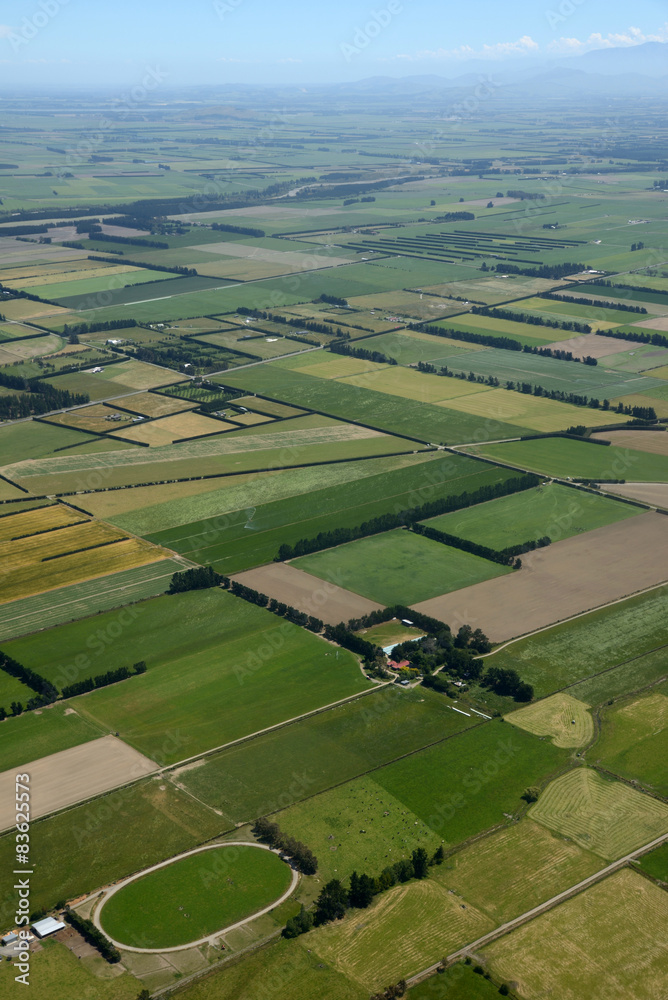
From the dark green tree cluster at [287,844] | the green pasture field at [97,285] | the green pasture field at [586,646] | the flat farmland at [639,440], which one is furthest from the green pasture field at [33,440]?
the green pasture field at [97,285]

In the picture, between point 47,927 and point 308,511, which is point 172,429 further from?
point 47,927

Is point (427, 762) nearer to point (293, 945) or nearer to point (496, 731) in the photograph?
point (496, 731)

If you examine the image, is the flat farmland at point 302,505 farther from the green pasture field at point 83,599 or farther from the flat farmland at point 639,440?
the flat farmland at point 639,440

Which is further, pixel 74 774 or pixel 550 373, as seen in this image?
pixel 550 373

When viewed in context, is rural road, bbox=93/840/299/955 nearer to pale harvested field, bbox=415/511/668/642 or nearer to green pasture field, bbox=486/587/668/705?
green pasture field, bbox=486/587/668/705

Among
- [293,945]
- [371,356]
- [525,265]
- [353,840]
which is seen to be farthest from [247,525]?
[525,265]

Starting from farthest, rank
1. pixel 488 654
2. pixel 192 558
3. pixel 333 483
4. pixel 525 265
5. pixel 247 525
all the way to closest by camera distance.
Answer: pixel 525 265 < pixel 333 483 < pixel 247 525 < pixel 192 558 < pixel 488 654

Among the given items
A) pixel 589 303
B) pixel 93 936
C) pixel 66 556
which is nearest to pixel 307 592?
pixel 66 556
